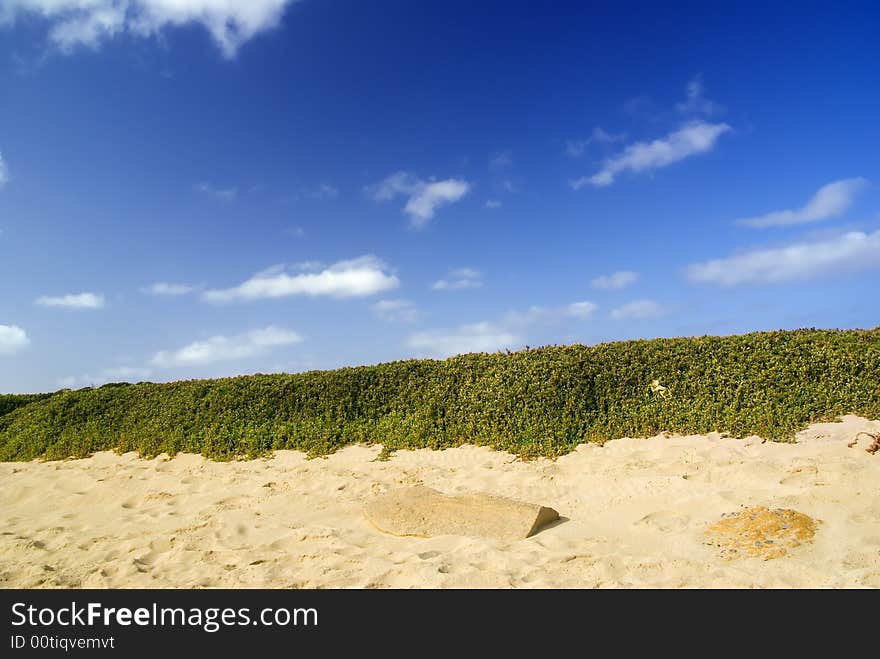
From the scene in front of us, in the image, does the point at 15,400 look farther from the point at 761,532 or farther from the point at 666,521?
the point at 761,532

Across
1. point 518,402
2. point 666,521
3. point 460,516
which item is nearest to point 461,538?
point 460,516

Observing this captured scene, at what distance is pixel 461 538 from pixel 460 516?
0.43 meters

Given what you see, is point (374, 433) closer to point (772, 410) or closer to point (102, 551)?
point (102, 551)

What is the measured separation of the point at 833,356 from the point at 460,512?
23.4 feet

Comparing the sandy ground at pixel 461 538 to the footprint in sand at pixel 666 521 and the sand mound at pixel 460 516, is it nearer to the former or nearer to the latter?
the footprint in sand at pixel 666 521

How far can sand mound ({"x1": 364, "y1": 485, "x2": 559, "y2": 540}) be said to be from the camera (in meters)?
6.34

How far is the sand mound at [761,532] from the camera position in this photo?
5.35 metres

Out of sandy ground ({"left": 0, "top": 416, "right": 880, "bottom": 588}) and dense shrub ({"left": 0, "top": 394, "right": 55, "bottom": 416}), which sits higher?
dense shrub ({"left": 0, "top": 394, "right": 55, "bottom": 416})

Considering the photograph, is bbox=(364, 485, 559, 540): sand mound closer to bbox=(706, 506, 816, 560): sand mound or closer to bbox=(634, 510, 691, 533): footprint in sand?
bbox=(634, 510, 691, 533): footprint in sand

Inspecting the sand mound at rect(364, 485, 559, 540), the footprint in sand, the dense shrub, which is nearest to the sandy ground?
the footprint in sand

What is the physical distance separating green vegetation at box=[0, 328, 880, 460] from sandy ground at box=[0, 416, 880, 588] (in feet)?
1.45

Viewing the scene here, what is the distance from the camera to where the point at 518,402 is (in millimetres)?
10500
